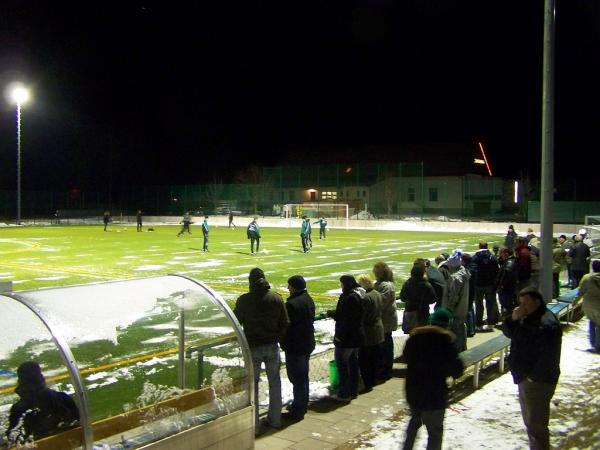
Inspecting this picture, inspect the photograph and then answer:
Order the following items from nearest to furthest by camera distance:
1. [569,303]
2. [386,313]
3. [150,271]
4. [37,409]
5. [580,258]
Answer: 1. [37,409]
2. [386,313]
3. [569,303]
4. [580,258]
5. [150,271]

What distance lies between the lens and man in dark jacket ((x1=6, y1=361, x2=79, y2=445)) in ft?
13.1

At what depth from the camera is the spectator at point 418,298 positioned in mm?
8297

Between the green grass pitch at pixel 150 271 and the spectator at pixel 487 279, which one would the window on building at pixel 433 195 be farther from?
the spectator at pixel 487 279

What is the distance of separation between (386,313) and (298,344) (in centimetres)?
214

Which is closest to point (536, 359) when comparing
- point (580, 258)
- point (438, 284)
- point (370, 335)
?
point (370, 335)

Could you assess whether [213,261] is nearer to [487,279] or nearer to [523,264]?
[523,264]

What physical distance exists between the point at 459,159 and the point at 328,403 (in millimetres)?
Result: 72268

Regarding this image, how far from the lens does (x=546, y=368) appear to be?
5.03m

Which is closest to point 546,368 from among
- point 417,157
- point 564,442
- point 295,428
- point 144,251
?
point 564,442

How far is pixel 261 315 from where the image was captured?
6.13 m

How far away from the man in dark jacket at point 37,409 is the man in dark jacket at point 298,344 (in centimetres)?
282

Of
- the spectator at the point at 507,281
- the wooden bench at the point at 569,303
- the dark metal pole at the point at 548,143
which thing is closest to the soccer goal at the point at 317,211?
the wooden bench at the point at 569,303

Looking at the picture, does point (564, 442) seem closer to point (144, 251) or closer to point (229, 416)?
point (229, 416)

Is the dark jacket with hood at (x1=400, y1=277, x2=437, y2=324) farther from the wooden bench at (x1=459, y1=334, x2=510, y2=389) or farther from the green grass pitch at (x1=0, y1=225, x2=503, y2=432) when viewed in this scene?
the green grass pitch at (x1=0, y1=225, x2=503, y2=432)
